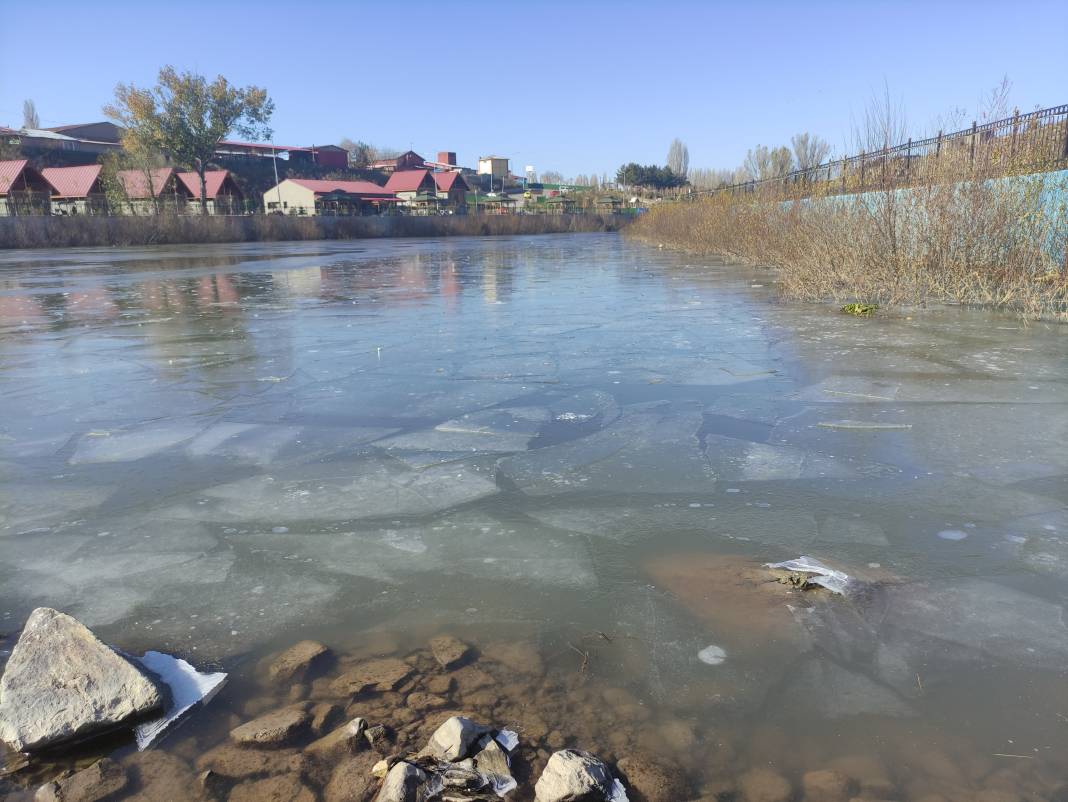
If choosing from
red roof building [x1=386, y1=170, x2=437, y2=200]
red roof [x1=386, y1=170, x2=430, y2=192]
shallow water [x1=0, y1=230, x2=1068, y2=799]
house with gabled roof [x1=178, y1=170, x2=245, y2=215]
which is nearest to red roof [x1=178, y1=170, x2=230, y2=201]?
house with gabled roof [x1=178, y1=170, x2=245, y2=215]

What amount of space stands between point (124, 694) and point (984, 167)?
10133 millimetres

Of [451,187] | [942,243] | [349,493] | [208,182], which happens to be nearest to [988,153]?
[942,243]

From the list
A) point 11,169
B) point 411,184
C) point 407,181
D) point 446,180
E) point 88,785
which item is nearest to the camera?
point 88,785

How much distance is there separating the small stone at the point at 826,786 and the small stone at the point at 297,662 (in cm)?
145

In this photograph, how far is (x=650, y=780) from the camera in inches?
73.2

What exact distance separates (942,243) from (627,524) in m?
8.19

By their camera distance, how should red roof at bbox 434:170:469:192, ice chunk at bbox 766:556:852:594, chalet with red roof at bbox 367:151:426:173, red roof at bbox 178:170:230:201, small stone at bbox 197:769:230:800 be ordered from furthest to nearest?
1. chalet with red roof at bbox 367:151:426:173
2. red roof at bbox 434:170:469:192
3. red roof at bbox 178:170:230:201
4. ice chunk at bbox 766:556:852:594
5. small stone at bbox 197:769:230:800

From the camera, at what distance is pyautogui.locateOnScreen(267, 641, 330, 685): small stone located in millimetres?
2307

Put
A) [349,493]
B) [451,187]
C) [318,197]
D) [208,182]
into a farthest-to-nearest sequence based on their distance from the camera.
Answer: [451,187], [318,197], [208,182], [349,493]

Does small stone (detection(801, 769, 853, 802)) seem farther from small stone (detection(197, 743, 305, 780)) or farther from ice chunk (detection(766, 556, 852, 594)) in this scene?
small stone (detection(197, 743, 305, 780))

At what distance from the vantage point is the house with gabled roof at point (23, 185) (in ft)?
145

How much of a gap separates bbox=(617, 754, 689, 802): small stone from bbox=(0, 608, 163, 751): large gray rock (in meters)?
1.33

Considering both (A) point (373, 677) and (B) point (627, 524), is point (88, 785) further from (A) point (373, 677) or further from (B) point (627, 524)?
(B) point (627, 524)

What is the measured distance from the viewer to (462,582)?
286 cm
